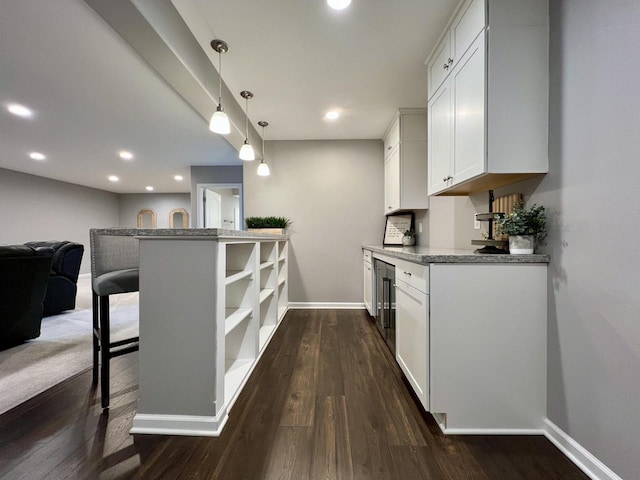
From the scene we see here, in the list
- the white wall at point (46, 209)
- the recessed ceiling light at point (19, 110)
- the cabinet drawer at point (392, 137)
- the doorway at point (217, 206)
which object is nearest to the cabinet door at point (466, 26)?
the cabinet drawer at point (392, 137)

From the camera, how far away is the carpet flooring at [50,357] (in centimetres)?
177

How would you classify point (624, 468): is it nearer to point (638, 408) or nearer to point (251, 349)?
point (638, 408)

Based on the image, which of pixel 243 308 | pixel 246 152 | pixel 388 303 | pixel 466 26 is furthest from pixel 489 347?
pixel 246 152

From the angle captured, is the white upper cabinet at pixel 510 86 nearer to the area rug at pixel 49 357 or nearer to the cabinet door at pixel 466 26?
the cabinet door at pixel 466 26

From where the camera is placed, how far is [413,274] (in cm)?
164

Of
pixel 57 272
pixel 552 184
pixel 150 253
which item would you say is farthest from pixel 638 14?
pixel 57 272

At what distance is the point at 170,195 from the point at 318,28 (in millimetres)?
8196

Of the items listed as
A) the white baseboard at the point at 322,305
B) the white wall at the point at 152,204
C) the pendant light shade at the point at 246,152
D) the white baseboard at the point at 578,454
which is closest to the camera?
the white baseboard at the point at 578,454

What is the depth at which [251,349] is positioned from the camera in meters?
2.06

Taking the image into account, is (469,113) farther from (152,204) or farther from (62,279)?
(152,204)

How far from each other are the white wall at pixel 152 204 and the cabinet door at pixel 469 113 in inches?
334

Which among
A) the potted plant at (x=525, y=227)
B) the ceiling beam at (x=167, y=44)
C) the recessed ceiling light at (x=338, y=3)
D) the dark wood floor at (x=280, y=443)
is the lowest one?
the dark wood floor at (x=280, y=443)

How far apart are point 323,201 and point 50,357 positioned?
10.6 feet

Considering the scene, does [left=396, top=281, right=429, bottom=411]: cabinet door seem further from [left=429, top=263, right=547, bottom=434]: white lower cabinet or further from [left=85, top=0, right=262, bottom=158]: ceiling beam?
[left=85, top=0, right=262, bottom=158]: ceiling beam
